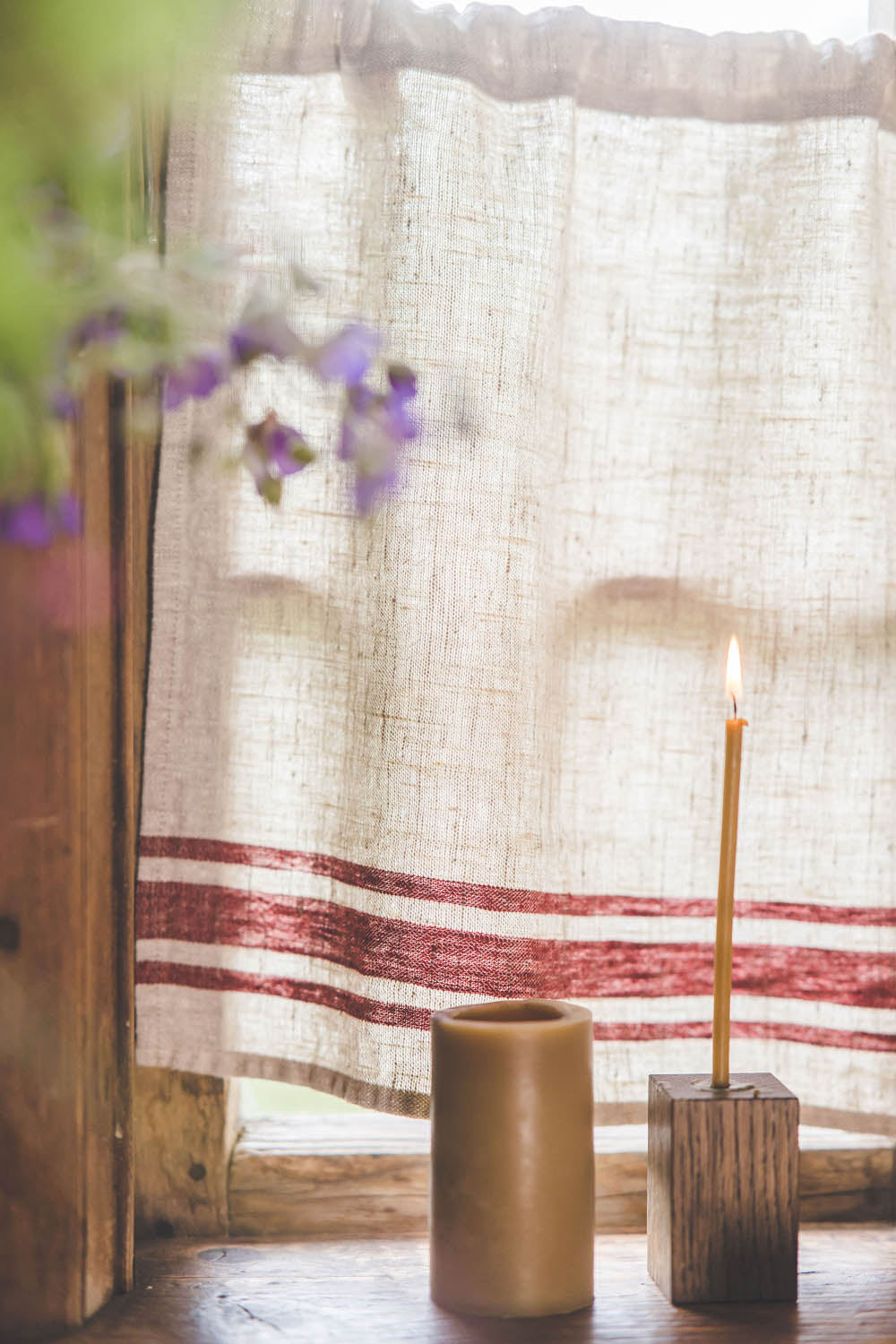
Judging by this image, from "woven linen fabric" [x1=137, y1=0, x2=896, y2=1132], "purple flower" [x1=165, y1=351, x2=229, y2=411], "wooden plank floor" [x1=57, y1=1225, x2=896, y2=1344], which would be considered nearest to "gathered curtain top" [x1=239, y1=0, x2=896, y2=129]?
"woven linen fabric" [x1=137, y1=0, x2=896, y2=1132]

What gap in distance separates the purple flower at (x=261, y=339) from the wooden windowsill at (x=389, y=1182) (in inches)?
27.4

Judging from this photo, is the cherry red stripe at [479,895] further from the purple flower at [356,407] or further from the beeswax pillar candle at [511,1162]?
the purple flower at [356,407]

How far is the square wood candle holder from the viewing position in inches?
30.2

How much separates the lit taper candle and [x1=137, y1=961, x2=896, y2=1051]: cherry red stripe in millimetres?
153

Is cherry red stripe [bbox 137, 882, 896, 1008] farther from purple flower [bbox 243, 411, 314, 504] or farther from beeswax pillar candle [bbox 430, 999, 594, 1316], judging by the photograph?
purple flower [bbox 243, 411, 314, 504]

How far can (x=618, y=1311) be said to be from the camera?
2.59ft

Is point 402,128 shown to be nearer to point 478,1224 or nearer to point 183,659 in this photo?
point 183,659

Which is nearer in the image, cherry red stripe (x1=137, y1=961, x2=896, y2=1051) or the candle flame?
the candle flame

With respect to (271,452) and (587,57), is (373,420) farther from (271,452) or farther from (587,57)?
(587,57)

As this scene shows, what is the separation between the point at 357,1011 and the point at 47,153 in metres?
0.68

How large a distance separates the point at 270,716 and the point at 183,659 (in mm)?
80

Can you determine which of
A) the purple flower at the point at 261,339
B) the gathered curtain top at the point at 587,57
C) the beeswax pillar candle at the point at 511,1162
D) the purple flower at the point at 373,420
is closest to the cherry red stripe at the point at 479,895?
the beeswax pillar candle at the point at 511,1162

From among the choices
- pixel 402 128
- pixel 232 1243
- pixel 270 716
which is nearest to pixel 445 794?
pixel 270 716

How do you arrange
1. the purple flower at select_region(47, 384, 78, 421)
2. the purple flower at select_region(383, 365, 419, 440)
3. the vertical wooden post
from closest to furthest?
1. the purple flower at select_region(47, 384, 78, 421)
2. the purple flower at select_region(383, 365, 419, 440)
3. the vertical wooden post
